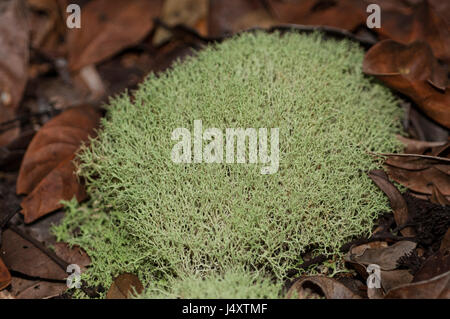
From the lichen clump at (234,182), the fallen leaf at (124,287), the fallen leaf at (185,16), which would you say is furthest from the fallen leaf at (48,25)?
the fallen leaf at (124,287)

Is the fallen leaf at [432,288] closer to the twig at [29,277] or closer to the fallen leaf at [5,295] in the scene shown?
the twig at [29,277]

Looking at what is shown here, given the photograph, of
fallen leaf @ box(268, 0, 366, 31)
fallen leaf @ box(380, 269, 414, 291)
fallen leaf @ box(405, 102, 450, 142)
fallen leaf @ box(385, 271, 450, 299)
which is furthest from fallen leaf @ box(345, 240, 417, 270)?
fallen leaf @ box(268, 0, 366, 31)

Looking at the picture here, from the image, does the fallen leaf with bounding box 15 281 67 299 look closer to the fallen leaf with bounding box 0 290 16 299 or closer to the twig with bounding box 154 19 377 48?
the fallen leaf with bounding box 0 290 16 299

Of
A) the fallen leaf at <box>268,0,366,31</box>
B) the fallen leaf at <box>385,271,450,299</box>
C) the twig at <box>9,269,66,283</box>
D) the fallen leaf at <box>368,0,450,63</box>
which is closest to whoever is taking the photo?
the fallen leaf at <box>385,271,450,299</box>

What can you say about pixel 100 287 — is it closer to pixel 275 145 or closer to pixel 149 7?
pixel 275 145

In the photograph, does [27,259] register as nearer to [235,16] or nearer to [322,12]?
[235,16]

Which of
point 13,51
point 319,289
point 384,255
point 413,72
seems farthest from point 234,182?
point 13,51
